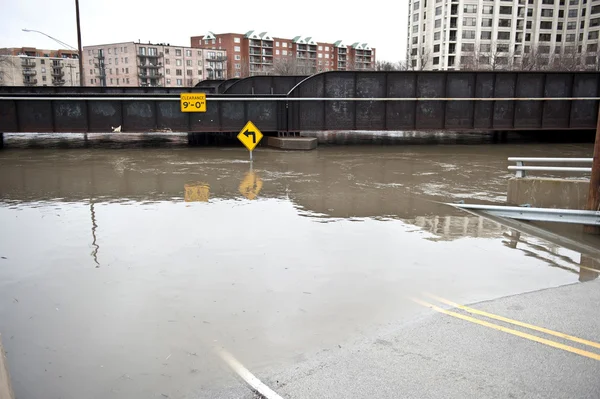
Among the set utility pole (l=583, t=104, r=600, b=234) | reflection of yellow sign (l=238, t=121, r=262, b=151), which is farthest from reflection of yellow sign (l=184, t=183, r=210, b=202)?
utility pole (l=583, t=104, r=600, b=234)

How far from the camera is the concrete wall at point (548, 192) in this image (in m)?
9.94

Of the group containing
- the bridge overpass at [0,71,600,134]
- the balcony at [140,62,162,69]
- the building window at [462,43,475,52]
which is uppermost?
the building window at [462,43,475,52]

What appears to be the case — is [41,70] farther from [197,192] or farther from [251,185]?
[197,192]

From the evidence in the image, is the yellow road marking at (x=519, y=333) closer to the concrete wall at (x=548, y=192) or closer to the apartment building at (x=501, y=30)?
the concrete wall at (x=548, y=192)

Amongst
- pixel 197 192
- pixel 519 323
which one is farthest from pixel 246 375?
pixel 197 192

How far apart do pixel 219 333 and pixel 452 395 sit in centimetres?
231

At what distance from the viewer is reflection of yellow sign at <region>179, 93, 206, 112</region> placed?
72.2 feet

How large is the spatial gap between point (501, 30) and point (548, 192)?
4715 inches

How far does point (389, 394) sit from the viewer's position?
12.6ft

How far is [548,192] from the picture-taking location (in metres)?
10.3

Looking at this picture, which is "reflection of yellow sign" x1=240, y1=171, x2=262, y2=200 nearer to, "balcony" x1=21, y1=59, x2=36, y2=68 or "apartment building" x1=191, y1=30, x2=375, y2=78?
"apartment building" x1=191, y1=30, x2=375, y2=78

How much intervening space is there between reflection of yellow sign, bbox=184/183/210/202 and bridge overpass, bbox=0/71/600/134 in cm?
997

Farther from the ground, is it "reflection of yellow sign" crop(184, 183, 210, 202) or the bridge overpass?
the bridge overpass

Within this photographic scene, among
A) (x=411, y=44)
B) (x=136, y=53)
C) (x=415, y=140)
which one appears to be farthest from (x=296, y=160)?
(x=136, y=53)
